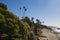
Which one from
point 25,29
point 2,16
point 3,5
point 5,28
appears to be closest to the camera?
point 5,28

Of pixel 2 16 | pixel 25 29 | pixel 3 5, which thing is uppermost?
pixel 3 5

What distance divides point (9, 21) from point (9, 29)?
1.92m

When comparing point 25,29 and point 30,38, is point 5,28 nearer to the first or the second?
point 25,29

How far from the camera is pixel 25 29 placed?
30.7 metres

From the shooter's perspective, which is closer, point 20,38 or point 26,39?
point 20,38

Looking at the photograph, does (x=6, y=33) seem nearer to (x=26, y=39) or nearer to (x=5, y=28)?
(x=5, y=28)

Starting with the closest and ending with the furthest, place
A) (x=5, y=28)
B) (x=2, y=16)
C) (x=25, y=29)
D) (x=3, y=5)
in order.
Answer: (x=5, y=28) → (x=2, y=16) → (x=25, y=29) → (x=3, y=5)

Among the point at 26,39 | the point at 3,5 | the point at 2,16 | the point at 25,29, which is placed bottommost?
the point at 26,39

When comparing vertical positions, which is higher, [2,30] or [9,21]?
[9,21]

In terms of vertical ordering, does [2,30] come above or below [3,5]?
below

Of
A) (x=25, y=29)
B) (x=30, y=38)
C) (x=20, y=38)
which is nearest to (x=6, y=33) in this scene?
(x=20, y=38)

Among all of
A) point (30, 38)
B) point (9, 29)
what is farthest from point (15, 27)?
point (30, 38)

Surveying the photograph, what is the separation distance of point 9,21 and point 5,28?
189 cm

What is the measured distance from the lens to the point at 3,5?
3338 cm
